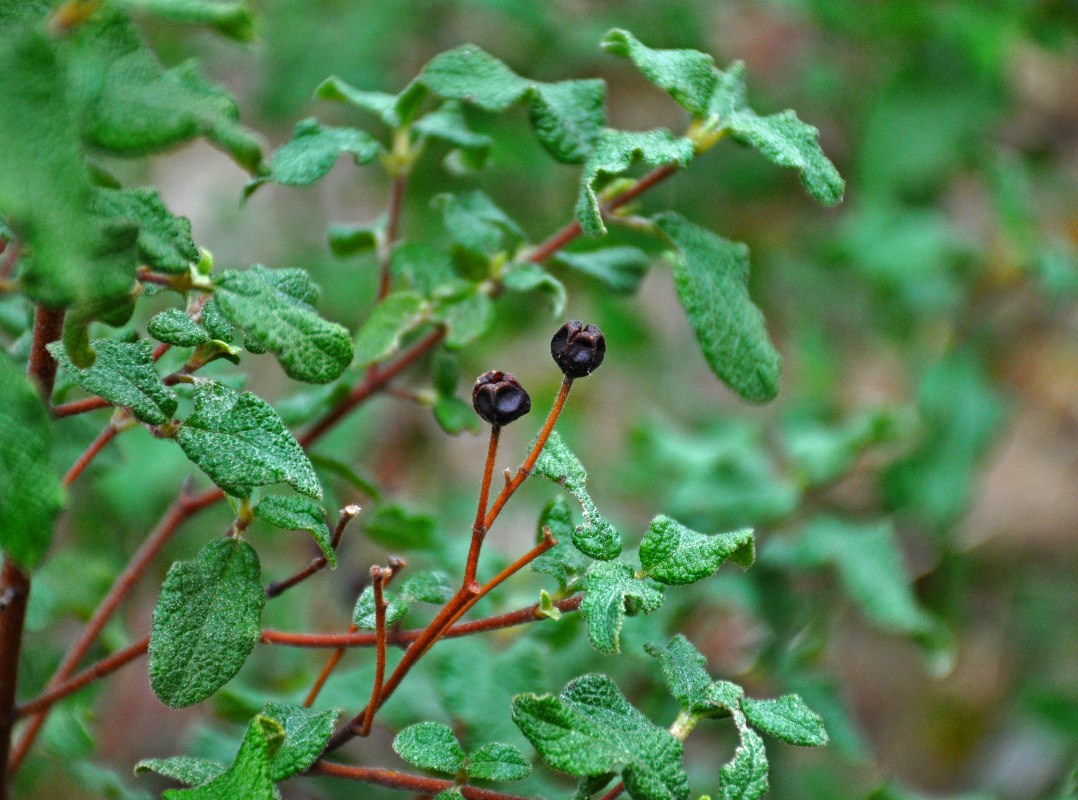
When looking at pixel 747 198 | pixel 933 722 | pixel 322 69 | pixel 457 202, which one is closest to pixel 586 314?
pixel 747 198

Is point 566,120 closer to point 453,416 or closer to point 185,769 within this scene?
point 453,416

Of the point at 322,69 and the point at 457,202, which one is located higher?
the point at 457,202

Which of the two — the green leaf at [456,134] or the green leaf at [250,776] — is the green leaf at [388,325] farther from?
the green leaf at [250,776]

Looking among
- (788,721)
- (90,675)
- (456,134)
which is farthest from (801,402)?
(90,675)

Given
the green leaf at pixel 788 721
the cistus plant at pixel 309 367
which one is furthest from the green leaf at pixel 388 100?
the green leaf at pixel 788 721

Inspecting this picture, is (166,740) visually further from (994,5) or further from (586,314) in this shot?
(994,5)

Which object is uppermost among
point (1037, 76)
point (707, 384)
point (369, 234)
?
point (369, 234)
